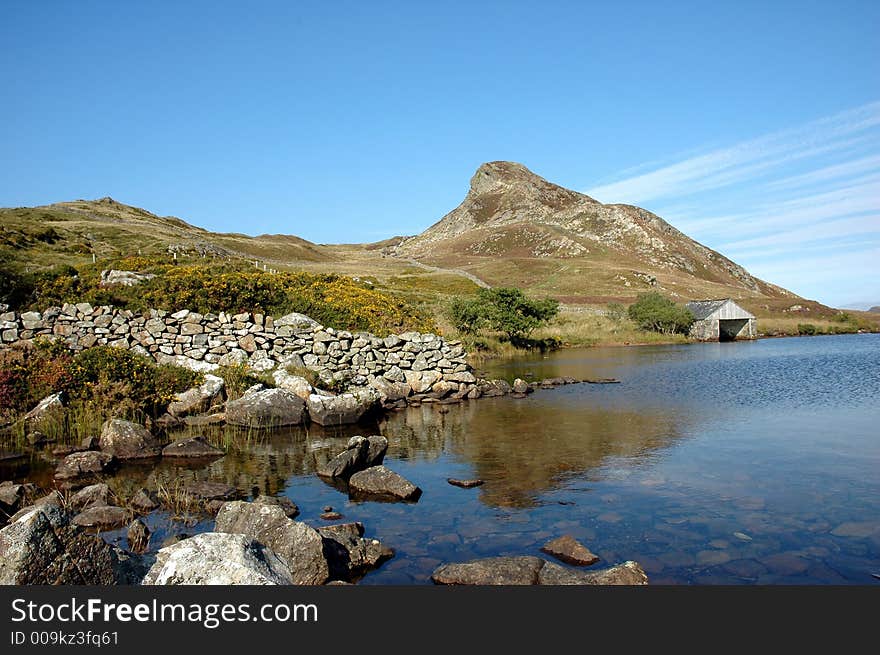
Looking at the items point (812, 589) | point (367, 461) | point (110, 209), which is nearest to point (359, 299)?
point (367, 461)

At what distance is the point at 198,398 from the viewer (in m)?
21.3

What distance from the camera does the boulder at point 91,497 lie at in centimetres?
1175

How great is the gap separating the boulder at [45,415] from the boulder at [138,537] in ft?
34.0

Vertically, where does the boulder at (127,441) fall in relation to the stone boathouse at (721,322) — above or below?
below

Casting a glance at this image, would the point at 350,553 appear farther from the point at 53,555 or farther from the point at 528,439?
the point at 528,439

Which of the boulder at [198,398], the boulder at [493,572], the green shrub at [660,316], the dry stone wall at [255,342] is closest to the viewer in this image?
the boulder at [493,572]

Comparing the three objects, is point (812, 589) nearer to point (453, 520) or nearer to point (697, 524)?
point (697, 524)

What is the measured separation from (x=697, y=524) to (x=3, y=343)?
74.1ft

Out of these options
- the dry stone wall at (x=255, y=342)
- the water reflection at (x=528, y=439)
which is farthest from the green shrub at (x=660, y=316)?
the water reflection at (x=528, y=439)

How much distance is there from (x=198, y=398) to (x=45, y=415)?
4.47 meters

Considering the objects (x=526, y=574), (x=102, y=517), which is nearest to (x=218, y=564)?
(x=526, y=574)

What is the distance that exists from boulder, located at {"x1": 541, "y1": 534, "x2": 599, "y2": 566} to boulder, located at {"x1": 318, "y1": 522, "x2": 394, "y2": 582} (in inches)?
98.6

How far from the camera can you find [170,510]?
1167cm

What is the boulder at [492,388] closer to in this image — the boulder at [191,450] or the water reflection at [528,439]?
the water reflection at [528,439]
